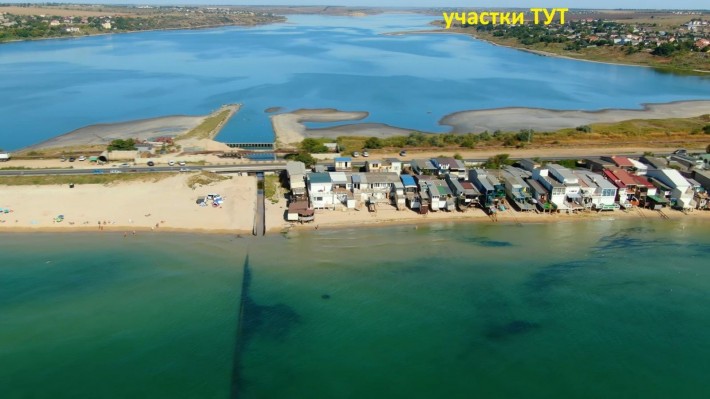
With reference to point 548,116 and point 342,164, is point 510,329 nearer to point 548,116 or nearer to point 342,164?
point 342,164

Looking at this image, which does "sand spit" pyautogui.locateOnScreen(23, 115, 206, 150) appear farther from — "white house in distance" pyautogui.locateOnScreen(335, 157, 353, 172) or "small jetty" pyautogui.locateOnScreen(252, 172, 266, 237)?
"white house in distance" pyautogui.locateOnScreen(335, 157, 353, 172)

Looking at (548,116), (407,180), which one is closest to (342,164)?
(407,180)

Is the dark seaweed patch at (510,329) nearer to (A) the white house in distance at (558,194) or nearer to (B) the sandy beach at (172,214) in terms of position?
(B) the sandy beach at (172,214)

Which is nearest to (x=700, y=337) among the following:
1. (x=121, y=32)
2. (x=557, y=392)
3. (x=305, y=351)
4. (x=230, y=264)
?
(x=557, y=392)

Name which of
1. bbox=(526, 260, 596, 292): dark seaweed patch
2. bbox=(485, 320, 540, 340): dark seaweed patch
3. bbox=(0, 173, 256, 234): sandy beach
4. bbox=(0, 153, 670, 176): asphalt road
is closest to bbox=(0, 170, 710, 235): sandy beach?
bbox=(0, 173, 256, 234): sandy beach

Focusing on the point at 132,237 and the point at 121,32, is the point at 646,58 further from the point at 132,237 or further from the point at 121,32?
the point at 121,32

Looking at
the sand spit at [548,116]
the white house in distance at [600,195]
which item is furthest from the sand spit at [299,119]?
the white house in distance at [600,195]
